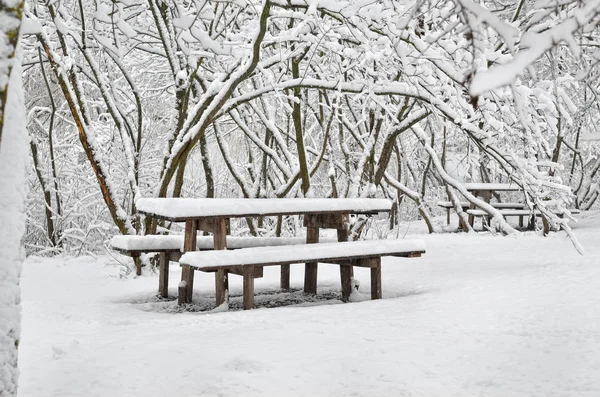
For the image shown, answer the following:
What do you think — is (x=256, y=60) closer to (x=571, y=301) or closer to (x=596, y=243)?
(x=571, y=301)

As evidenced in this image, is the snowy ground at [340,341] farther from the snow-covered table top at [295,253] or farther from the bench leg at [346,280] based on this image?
the snow-covered table top at [295,253]

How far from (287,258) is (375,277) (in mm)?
945

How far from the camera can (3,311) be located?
2.60 metres

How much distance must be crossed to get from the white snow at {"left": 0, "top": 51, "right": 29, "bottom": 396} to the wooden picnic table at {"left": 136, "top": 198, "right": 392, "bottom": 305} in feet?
8.12

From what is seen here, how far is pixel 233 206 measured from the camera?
17.8 feet

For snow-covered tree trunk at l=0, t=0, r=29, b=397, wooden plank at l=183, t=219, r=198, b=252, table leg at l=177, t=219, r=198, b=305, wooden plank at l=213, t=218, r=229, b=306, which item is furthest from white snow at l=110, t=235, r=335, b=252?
snow-covered tree trunk at l=0, t=0, r=29, b=397

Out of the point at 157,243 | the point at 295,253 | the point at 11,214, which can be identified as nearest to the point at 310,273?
the point at 295,253

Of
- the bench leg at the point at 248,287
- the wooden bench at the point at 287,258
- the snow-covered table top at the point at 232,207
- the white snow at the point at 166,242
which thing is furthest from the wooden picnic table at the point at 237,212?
the white snow at the point at 166,242

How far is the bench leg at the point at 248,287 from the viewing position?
5387 millimetres

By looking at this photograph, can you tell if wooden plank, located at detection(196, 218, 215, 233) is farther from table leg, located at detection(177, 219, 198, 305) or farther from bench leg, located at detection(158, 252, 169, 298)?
bench leg, located at detection(158, 252, 169, 298)

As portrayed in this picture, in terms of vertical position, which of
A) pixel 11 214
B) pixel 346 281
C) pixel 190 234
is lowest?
pixel 346 281

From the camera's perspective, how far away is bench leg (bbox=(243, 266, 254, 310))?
212 inches

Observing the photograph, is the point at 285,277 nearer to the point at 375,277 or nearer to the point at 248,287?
the point at 375,277

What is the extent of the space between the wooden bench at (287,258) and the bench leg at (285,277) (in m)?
0.75
